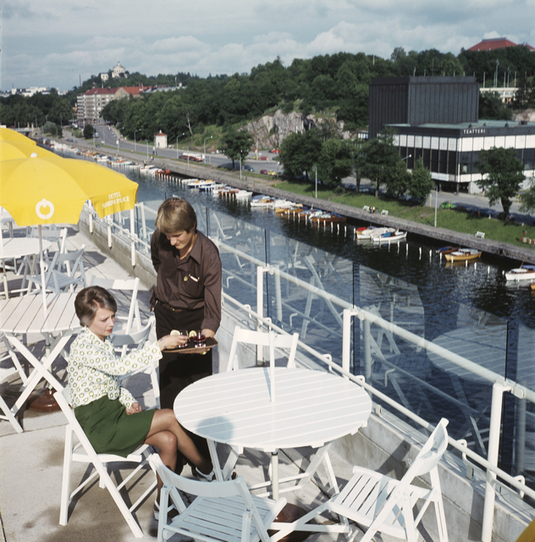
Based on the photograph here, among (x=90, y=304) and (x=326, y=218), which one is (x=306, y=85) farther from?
(x=90, y=304)

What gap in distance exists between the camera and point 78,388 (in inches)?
130

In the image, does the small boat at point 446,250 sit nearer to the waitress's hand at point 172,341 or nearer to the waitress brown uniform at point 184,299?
the waitress brown uniform at point 184,299

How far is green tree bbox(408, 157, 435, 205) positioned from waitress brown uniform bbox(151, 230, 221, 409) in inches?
2127

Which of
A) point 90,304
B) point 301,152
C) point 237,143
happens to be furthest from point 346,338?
point 237,143

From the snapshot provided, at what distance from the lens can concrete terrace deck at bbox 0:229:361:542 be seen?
3.36 meters

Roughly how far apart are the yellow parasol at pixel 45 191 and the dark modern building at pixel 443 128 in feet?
172

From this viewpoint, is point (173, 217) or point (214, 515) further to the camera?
point (173, 217)

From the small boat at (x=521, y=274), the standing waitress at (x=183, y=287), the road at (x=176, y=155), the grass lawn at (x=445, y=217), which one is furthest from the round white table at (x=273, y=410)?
the road at (x=176, y=155)

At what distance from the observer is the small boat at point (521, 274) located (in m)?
40.7

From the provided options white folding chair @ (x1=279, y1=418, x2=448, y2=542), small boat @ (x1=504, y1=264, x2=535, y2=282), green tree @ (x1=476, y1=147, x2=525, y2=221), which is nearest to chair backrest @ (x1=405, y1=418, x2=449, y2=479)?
white folding chair @ (x1=279, y1=418, x2=448, y2=542)

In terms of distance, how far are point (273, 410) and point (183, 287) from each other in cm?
92

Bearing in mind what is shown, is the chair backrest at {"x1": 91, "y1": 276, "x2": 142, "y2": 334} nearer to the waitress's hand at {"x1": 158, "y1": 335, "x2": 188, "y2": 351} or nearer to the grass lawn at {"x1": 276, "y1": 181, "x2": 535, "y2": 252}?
the waitress's hand at {"x1": 158, "y1": 335, "x2": 188, "y2": 351}

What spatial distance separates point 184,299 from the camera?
148 inches

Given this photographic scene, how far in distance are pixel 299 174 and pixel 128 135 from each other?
9395 cm
